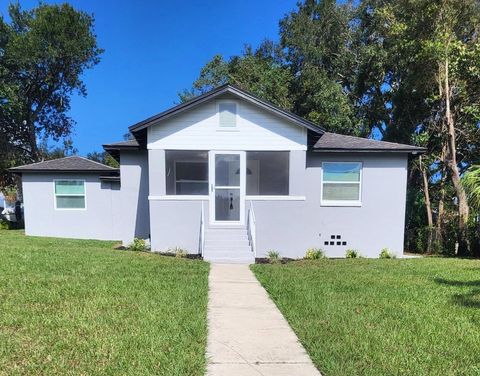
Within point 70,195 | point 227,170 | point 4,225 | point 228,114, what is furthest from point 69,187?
point 228,114

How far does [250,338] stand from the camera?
14.1 ft

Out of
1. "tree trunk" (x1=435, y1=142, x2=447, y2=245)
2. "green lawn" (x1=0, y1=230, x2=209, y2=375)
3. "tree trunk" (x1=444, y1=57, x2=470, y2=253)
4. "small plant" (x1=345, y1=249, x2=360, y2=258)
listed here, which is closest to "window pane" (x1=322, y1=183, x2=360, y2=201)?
"small plant" (x1=345, y1=249, x2=360, y2=258)

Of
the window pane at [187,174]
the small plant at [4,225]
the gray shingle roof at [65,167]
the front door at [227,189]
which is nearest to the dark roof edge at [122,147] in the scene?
the window pane at [187,174]

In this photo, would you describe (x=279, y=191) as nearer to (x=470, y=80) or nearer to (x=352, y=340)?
(x=352, y=340)

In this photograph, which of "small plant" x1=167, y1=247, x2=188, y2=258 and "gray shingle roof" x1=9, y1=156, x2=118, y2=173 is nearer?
"small plant" x1=167, y1=247, x2=188, y2=258

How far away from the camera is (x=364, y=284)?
687 cm

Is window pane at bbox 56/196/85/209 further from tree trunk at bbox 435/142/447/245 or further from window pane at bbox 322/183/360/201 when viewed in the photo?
tree trunk at bbox 435/142/447/245

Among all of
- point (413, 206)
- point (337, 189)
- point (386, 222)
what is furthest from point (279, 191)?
point (413, 206)

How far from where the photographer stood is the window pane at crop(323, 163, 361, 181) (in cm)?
1162

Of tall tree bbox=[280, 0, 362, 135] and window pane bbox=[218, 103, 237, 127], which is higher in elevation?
tall tree bbox=[280, 0, 362, 135]

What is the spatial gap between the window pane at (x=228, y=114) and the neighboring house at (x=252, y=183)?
1.2 inches

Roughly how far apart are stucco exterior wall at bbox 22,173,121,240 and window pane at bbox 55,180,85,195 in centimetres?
21

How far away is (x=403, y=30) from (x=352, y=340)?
12562 millimetres

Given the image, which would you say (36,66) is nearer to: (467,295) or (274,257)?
(274,257)
